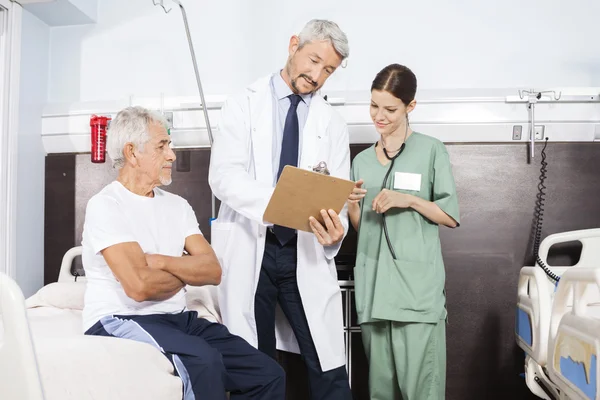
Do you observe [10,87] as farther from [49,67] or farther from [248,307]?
[248,307]

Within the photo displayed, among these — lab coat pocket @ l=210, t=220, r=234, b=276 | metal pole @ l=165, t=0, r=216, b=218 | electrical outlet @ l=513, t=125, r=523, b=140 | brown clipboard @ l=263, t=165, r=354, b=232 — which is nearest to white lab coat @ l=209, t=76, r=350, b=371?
lab coat pocket @ l=210, t=220, r=234, b=276

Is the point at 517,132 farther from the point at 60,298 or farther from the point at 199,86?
the point at 60,298

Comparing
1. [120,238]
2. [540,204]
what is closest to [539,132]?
[540,204]

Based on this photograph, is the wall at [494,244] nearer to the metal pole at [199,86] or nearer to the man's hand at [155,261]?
the metal pole at [199,86]

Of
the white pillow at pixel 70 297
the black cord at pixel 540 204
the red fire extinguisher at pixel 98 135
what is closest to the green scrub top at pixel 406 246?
the white pillow at pixel 70 297

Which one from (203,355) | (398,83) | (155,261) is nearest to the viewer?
(203,355)

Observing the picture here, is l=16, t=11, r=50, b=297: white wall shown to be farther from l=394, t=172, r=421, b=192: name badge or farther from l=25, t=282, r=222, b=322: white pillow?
l=394, t=172, r=421, b=192: name badge

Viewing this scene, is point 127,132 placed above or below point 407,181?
above

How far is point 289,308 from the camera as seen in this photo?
2.28 meters

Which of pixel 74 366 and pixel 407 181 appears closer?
pixel 74 366

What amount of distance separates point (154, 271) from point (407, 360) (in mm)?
1117

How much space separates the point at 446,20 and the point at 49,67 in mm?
2377

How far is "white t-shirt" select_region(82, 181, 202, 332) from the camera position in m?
1.78

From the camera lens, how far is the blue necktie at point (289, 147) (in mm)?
2234
